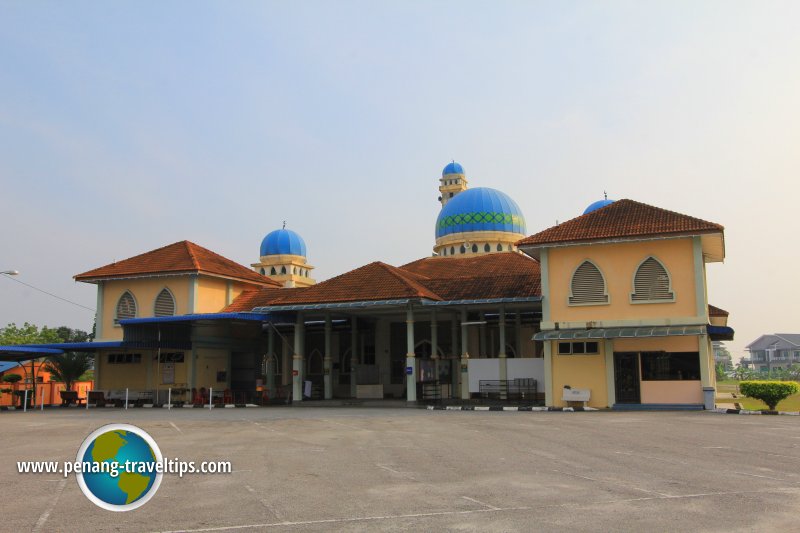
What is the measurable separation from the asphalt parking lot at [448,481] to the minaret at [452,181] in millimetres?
35695

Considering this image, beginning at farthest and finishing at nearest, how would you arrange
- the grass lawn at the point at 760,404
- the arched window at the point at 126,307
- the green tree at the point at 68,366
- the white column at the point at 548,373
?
1. the green tree at the point at 68,366
2. the arched window at the point at 126,307
3. the white column at the point at 548,373
4. the grass lawn at the point at 760,404

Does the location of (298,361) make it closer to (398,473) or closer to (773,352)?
(398,473)

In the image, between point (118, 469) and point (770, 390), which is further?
point (770, 390)

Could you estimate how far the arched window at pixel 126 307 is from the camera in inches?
1375

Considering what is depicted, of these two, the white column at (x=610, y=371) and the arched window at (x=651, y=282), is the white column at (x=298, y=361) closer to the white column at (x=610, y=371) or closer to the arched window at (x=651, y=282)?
the white column at (x=610, y=371)

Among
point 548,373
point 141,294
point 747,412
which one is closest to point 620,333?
point 548,373

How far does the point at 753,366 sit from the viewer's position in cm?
13112

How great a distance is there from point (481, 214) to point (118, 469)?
34299 millimetres

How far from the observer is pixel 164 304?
34.4m

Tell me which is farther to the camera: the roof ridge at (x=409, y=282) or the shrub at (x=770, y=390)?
the roof ridge at (x=409, y=282)

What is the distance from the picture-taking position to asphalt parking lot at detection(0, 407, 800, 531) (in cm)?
742

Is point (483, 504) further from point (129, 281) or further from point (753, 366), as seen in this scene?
point (753, 366)

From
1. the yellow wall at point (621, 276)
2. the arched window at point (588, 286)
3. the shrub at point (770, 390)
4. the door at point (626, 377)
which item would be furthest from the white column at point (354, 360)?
the shrub at point (770, 390)

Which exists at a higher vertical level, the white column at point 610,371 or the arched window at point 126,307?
the arched window at point 126,307
